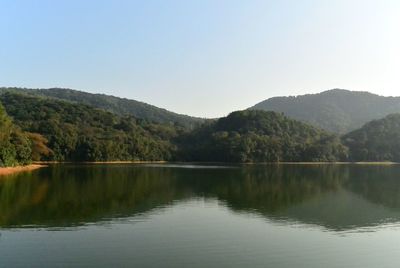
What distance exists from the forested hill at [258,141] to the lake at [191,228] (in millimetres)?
95260

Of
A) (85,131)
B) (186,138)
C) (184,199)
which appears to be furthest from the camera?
(186,138)

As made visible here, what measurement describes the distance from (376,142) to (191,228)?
15254 centimetres

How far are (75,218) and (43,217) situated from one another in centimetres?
202

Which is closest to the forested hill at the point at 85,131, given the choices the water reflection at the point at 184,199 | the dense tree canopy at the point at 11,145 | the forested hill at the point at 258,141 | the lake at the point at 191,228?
the forested hill at the point at 258,141

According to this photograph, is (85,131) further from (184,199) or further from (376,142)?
(184,199)

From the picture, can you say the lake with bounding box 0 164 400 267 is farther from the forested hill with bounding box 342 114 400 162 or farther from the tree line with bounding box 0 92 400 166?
the forested hill with bounding box 342 114 400 162

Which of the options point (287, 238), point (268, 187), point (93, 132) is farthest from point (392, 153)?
point (287, 238)

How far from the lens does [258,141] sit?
149 meters

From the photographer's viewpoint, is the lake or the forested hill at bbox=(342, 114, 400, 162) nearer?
the lake

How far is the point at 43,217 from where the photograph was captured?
31.9 metres

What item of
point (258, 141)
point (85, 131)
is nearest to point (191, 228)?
point (85, 131)

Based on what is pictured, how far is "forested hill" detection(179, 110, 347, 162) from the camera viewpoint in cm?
14712

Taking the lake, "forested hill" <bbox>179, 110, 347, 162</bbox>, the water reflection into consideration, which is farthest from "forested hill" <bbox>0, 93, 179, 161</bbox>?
the lake

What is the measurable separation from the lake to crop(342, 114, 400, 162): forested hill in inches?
4663
